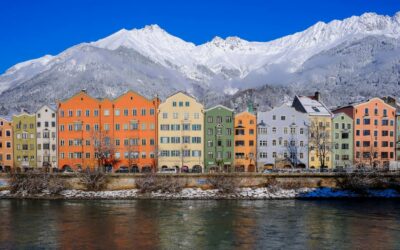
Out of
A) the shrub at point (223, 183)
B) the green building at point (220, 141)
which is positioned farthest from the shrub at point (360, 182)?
the green building at point (220, 141)

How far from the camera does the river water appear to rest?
41.6 m

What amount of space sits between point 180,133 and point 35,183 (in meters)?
27.9

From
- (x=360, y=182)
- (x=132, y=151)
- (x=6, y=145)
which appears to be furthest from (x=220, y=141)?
(x=6, y=145)

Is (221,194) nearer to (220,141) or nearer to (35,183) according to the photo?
(220,141)

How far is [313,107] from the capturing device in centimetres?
9556

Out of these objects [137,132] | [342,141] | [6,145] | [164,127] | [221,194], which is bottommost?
[221,194]

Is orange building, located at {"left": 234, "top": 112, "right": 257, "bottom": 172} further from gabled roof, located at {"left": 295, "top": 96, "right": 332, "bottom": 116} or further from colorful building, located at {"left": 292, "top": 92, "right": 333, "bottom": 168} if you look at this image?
gabled roof, located at {"left": 295, "top": 96, "right": 332, "bottom": 116}

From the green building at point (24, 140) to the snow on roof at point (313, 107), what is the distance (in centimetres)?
5339

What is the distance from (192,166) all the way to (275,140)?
1637cm

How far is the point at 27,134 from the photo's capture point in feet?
313

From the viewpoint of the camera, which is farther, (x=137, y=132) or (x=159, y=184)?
(x=137, y=132)

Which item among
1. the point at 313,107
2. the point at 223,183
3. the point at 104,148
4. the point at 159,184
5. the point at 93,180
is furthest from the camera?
the point at 313,107

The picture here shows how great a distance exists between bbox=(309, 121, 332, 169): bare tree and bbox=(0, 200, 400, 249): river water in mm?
23126

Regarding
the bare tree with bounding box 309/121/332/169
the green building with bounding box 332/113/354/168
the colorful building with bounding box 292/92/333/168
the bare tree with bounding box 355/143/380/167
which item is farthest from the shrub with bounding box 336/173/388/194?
the green building with bounding box 332/113/354/168
